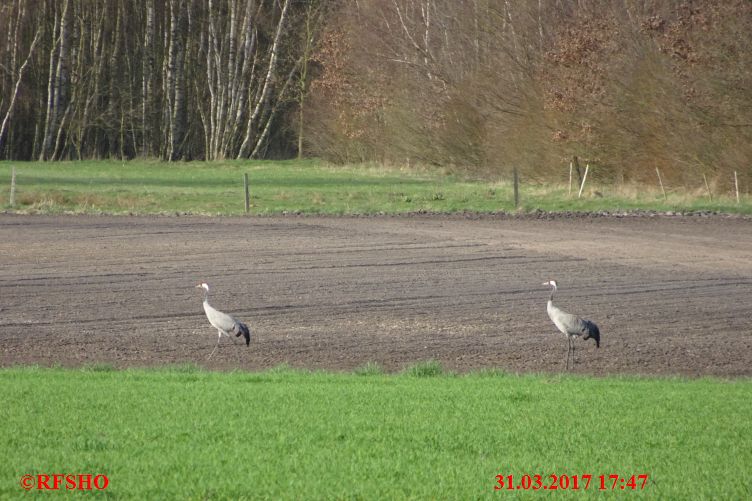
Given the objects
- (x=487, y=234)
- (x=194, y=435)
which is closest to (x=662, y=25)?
(x=487, y=234)

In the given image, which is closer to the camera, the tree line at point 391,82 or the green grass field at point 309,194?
the green grass field at point 309,194

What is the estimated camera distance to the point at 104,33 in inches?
3100

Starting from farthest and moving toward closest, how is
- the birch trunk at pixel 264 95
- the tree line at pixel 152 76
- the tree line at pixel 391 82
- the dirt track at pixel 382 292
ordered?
the tree line at pixel 152 76 → the birch trunk at pixel 264 95 → the tree line at pixel 391 82 → the dirt track at pixel 382 292

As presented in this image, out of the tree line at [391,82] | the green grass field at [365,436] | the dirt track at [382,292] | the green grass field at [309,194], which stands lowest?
the dirt track at [382,292]

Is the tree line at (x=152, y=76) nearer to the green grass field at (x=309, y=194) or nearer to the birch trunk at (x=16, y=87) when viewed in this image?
the birch trunk at (x=16, y=87)

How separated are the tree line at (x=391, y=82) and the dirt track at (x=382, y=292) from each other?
955 centimetres


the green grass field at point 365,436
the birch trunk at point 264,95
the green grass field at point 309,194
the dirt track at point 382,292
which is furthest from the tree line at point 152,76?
the green grass field at point 365,436

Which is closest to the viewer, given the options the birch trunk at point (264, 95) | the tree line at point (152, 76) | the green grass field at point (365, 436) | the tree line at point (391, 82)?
the green grass field at point (365, 436)

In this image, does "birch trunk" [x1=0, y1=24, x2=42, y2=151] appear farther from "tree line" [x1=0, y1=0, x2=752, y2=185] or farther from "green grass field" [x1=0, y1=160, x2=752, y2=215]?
"green grass field" [x1=0, y1=160, x2=752, y2=215]

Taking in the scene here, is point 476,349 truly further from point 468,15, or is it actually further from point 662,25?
point 468,15

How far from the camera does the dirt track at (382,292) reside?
51.5 ft

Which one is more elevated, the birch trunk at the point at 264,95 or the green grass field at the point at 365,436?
the birch trunk at the point at 264,95

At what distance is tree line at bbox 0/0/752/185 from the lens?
41.3 meters

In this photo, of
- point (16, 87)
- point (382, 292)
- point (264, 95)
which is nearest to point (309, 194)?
point (382, 292)
